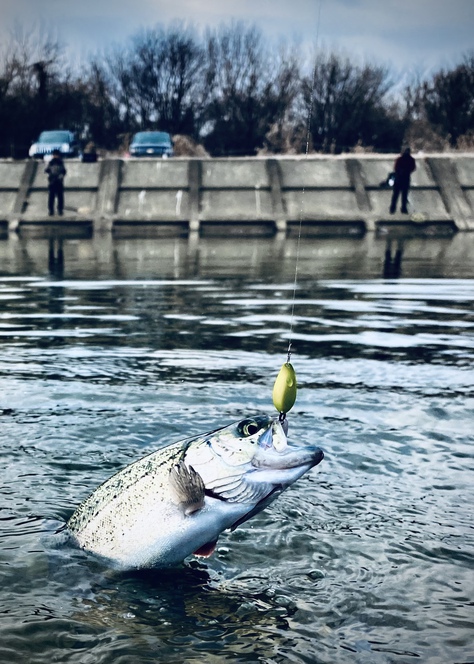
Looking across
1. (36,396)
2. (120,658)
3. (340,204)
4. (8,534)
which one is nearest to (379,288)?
(36,396)

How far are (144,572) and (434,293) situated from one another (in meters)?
10.3

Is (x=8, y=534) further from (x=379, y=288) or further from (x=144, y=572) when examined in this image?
(x=379, y=288)

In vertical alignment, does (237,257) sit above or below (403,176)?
below

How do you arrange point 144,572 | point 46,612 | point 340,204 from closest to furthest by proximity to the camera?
point 46,612, point 144,572, point 340,204

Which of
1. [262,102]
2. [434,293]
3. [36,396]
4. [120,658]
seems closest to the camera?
[120,658]

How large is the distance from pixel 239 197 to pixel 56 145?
1285 centimetres

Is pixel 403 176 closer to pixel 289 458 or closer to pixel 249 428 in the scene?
pixel 249 428

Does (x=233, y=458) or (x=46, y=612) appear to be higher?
(x=233, y=458)

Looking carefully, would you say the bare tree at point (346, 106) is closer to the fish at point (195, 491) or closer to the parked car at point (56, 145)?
the parked car at point (56, 145)

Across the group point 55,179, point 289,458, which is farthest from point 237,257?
point 289,458

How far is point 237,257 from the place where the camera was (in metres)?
19.8

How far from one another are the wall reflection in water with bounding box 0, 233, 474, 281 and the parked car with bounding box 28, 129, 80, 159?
12.6m

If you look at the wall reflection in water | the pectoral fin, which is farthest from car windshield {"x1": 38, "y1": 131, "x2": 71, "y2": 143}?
the pectoral fin

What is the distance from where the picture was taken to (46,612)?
3.73 m
